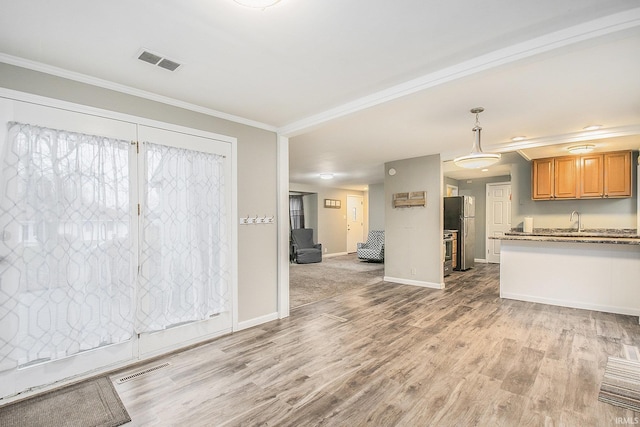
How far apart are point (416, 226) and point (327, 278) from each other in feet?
7.26

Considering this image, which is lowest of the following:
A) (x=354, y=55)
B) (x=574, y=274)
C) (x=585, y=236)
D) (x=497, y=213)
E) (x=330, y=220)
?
(x=574, y=274)

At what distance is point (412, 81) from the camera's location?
2533 mm

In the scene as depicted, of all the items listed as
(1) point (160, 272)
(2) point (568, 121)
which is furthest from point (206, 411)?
(2) point (568, 121)

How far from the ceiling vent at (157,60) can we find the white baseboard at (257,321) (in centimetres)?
269

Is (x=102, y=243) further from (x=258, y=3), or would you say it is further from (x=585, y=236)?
(x=585, y=236)

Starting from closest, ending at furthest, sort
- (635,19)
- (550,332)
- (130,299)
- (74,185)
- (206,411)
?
(635,19) → (206,411) → (74,185) → (130,299) → (550,332)

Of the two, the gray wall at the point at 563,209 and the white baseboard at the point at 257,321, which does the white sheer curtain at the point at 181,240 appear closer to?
the white baseboard at the point at 257,321

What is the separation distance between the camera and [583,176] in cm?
541

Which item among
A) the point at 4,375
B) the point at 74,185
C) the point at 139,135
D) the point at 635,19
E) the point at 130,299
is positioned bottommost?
the point at 4,375

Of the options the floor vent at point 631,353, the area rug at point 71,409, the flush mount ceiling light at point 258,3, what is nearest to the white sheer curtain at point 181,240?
the area rug at point 71,409

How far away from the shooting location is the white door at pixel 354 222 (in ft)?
37.6

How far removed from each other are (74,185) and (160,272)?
102 cm

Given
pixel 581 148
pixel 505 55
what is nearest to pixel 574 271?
pixel 581 148

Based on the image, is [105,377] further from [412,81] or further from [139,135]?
[412,81]
